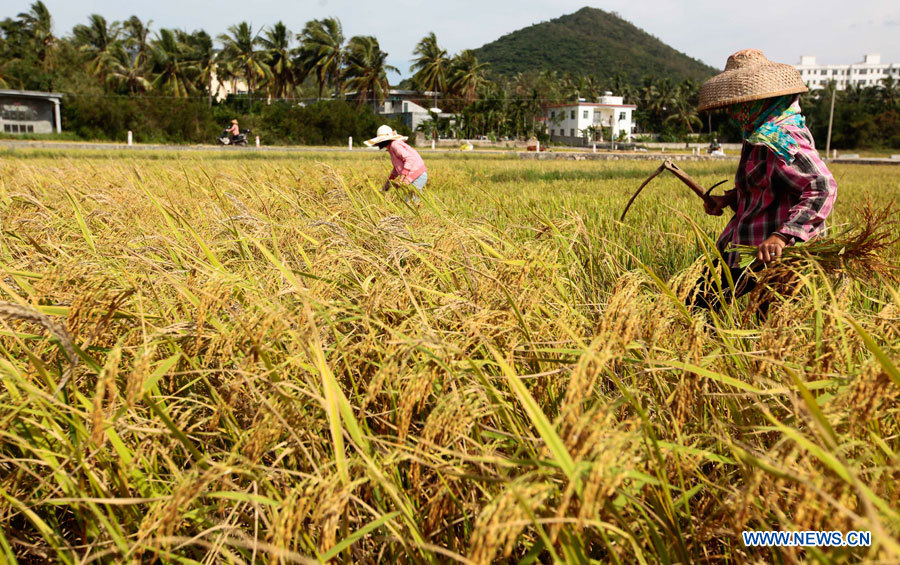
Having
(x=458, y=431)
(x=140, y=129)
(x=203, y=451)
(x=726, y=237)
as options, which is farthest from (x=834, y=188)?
(x=140, y=129)

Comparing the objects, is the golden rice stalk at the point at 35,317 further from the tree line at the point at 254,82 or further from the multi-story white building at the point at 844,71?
the multi-story white building at the point at 844,71

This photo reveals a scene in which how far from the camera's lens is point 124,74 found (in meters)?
44.6

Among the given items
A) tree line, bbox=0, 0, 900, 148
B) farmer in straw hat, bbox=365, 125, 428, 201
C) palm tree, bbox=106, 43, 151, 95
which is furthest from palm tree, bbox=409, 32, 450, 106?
farmer in straw hat, bbox=365, 125, 428, 201

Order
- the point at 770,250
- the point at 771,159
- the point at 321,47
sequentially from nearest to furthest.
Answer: the point at 770,250
the point at 771,159
the point at 321,47

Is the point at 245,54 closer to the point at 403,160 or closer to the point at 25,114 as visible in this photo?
the point at 25,114

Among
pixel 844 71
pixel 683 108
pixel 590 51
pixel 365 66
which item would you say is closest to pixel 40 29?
pixel 365 66

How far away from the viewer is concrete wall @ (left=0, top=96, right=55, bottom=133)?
31312mm

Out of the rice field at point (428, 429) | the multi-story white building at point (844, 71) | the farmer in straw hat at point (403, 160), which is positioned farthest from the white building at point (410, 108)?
the multi-story white building at point (844, 71)

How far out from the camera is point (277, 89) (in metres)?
51.2

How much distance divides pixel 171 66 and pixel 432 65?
2565cm

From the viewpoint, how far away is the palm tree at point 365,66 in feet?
169

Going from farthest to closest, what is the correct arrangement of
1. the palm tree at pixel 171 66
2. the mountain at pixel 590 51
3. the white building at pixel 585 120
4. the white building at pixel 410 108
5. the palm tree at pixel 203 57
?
the mountain at pixel 590 51
the white building at pixel 585 120
the white building at pixel 410 108
the palm tree at pixel 203 57
the palm tree at pixel 171 66

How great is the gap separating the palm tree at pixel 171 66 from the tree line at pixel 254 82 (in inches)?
3.1

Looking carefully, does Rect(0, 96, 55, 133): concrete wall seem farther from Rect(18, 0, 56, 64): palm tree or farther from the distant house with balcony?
Rect(18, 0, 56, 64): palm tree
